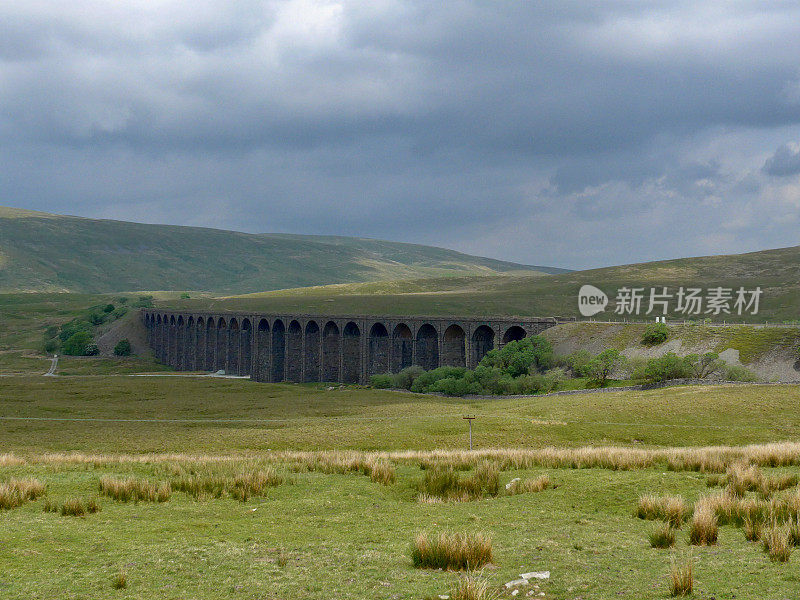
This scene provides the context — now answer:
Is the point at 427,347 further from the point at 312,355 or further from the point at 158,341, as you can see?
the point at 158,341

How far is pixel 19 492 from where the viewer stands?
754 inches

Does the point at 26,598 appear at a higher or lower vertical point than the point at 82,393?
higher

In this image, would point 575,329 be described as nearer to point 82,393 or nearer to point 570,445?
point 570,445

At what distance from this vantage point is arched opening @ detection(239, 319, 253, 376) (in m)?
126

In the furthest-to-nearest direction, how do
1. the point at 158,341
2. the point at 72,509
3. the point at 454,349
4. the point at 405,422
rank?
the point at 158,341, the point at 454,349, the point at 405,422, the point at 72,509

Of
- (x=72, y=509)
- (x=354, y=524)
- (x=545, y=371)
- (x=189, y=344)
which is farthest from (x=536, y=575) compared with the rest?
(x=189, y=344)

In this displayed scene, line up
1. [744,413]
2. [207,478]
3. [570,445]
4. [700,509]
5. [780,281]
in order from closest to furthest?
[700,509]
[207,478]
[570,445]
[744,413]
[780,281]

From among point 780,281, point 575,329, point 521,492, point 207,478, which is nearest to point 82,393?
point 575,329

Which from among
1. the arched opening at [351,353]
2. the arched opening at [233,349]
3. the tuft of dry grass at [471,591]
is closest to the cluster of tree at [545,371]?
the arched opening at [351,353]

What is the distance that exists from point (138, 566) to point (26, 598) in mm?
2018

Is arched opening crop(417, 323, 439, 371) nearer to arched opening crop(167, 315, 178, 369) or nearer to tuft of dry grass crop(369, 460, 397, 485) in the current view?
arched opening crop(167, 315, 178, 369)

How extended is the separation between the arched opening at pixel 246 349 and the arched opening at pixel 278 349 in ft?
23.9

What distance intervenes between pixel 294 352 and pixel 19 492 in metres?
97.2

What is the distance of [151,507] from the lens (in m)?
18.7
